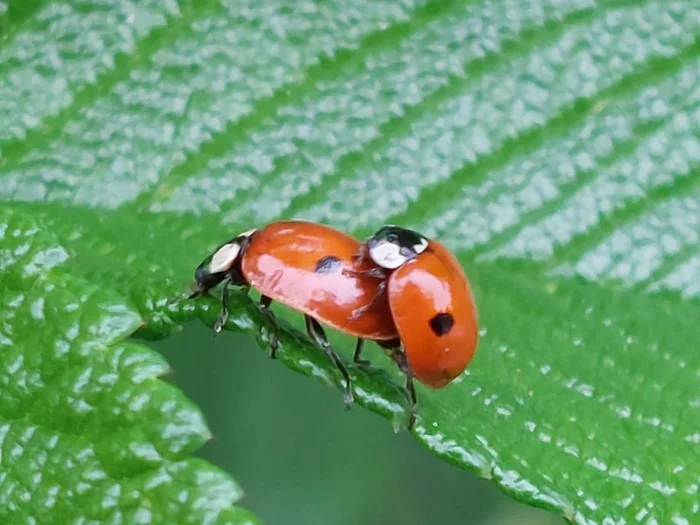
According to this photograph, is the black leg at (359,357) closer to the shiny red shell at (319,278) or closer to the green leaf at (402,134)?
the shiny red shell at (319,278)

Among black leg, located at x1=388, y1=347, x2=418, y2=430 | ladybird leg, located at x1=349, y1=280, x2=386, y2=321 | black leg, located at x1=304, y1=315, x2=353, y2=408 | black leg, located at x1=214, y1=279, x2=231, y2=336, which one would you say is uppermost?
black leg, located at x1=214, y1=279, x2=231, y2=336

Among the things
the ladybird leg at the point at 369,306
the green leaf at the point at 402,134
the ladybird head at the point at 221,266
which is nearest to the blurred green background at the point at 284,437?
the green leaf at the point at 402,134

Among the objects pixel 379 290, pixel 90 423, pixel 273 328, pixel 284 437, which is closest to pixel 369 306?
pixel 379 290

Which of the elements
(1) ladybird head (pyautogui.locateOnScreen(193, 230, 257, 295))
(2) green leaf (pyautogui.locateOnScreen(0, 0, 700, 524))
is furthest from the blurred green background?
(1) ladybird head (pyautogui.locateOnScreen(193, 230, 257, 295))

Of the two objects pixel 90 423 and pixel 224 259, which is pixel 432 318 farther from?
pixel 90 423

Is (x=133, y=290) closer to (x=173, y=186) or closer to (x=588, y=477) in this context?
(x=173, y=186)

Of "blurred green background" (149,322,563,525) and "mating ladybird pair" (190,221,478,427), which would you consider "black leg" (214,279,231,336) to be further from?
"blurred green background" (149,322,563,525)
